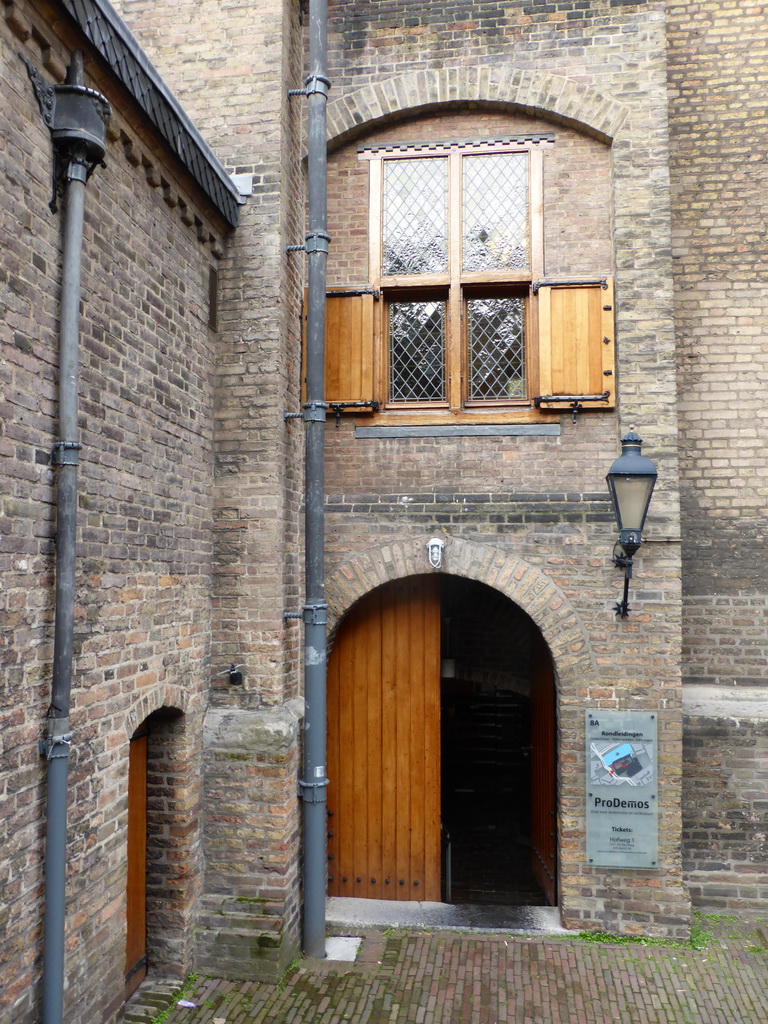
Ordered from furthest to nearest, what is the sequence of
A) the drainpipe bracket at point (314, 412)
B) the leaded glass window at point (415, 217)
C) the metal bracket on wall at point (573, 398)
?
1. the leaded glass window at point (415, 217)
2. the metal bracket on wall at point (573, 398)
3. the drainpipe bracket at point (314, 412)

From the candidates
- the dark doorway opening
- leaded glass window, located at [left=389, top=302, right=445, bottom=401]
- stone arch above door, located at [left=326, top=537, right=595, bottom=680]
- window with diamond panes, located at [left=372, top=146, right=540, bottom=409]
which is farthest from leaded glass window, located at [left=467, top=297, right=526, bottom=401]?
the dark doorway opening

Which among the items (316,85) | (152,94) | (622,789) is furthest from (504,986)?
(316,85)

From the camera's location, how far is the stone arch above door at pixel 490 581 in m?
5.95

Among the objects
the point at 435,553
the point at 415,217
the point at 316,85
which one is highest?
the point at 316,85

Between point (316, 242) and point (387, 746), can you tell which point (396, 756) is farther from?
point (316, 242)

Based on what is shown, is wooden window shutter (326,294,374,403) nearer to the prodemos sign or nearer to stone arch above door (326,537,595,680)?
stone arch above door (326,537,595,680)

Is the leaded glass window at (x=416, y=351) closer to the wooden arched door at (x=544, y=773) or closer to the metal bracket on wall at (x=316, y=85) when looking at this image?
the metal bracket on wall at (x=316, y=85)

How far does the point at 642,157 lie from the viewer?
6.12 metres

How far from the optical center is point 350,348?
6312 mm

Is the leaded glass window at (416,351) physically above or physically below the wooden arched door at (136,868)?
above

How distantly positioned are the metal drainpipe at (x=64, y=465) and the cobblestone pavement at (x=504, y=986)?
1.77 metres

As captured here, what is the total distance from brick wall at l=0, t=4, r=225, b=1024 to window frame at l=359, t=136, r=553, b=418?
1477mm

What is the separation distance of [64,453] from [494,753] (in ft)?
27.7

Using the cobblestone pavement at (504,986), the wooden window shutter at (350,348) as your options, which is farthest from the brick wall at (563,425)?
the cobblestone pavement at (504,986)
